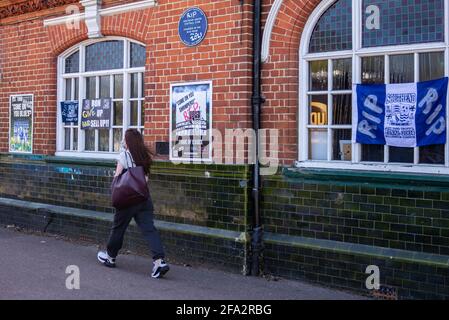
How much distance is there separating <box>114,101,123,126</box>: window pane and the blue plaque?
1.75 m

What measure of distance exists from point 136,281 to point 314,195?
226 centimetres

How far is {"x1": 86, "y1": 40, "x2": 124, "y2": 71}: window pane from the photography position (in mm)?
8984

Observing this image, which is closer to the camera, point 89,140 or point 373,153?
point 373,153

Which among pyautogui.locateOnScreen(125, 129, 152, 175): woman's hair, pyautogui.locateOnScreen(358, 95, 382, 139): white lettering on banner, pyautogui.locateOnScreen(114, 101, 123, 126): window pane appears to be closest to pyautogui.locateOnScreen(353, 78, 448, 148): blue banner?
pyautogui.locateOnScreen(358, 95, 382, 139): white lettering on banner

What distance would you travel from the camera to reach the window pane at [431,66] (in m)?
5.95

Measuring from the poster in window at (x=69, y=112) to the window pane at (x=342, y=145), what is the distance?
4711 millimetres

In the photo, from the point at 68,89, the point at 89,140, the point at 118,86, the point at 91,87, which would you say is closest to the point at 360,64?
the point at 118,86

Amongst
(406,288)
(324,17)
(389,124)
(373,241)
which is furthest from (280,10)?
(406,288)

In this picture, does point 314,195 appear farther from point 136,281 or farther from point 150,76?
point 150,76

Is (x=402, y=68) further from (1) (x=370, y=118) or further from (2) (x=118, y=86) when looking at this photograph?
(2) (x=118, y=86)

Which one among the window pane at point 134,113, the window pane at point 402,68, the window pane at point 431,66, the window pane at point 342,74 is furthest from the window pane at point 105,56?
the window pane at point 431,66

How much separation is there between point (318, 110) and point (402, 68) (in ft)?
3.63

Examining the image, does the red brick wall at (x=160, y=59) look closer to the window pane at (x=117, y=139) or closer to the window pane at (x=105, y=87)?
the window pane at (x=105, y=87)

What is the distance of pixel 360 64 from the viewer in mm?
6500
